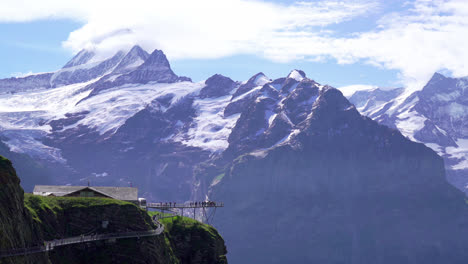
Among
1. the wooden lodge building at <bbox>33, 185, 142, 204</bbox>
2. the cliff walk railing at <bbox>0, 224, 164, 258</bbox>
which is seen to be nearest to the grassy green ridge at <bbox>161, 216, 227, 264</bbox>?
the cliff walk railing at <bbox>0, 224, 164, 258</bbox>

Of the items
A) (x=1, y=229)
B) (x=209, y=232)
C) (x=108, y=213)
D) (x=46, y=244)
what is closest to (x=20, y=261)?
(x=1, y=229)

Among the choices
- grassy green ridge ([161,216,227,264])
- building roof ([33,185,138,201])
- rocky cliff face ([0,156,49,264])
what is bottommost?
grassy green ridge ([161,216,227,264])

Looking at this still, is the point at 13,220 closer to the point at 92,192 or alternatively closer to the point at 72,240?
the point at 72,240

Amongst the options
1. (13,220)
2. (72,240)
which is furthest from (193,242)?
(13,220)

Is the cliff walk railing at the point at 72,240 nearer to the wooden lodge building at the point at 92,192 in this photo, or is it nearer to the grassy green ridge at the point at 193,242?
the grassy green ridge at the point at 193,242

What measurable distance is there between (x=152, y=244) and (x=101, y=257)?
1233cm

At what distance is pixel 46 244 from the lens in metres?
109

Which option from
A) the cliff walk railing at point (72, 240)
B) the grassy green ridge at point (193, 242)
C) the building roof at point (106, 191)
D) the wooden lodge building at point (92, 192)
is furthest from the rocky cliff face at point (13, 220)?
the grassy green ridge at point (193, 242)

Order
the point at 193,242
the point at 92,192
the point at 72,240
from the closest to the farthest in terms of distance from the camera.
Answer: the point at 72,240 < the point at 92,192 < the point at 193,242

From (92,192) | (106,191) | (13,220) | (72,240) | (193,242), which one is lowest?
(193,242)

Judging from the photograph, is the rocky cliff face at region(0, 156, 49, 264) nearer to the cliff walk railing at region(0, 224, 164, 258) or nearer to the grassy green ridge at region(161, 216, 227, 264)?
the cliff walk railing at region(0, 224, 164, 258)

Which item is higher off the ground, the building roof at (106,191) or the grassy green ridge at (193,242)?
the building roof at (106,191)

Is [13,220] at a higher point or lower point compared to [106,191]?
higher

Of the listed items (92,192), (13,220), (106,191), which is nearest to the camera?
(13,220)
